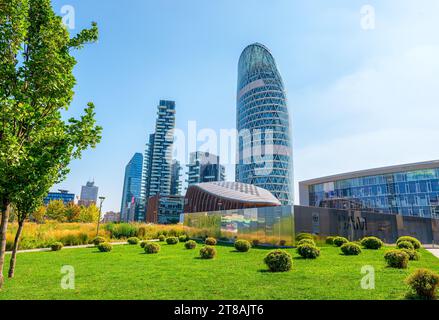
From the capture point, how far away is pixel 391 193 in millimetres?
71000

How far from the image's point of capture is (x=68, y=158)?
1015 centimetres

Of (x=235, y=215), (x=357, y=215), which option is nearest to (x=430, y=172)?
(x=357, y=215)

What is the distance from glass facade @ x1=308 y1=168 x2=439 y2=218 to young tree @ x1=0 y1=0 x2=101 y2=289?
78.9 m

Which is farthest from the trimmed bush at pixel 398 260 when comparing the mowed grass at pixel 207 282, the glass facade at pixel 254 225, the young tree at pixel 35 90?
the young tree at pixel 35 90

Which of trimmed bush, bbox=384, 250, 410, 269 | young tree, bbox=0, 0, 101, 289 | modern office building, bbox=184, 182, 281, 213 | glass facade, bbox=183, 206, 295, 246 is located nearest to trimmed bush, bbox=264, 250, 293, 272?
trimmed bush, bbox=384, 250, 410, 269

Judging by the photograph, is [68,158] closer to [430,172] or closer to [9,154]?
[9,154]

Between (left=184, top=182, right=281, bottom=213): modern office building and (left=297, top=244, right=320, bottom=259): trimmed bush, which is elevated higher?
(left=184, top=182, right=281, bottom=213): modern office building

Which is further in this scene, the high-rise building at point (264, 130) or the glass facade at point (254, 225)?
the high-rise building at point (264, 130)

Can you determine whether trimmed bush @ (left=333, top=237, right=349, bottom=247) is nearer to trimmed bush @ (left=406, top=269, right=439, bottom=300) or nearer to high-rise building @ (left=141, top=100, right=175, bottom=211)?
trimmed bush @ (left=406, top=269, right=439, bottom=300)

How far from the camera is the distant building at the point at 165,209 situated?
143 m

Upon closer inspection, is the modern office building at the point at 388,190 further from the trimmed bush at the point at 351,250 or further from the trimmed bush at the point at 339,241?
the trimmed bush at the point at 351,250

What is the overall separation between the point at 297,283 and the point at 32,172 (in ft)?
35.8

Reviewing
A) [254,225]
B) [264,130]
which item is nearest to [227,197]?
[254,225]

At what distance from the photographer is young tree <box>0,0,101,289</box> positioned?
8695mm
